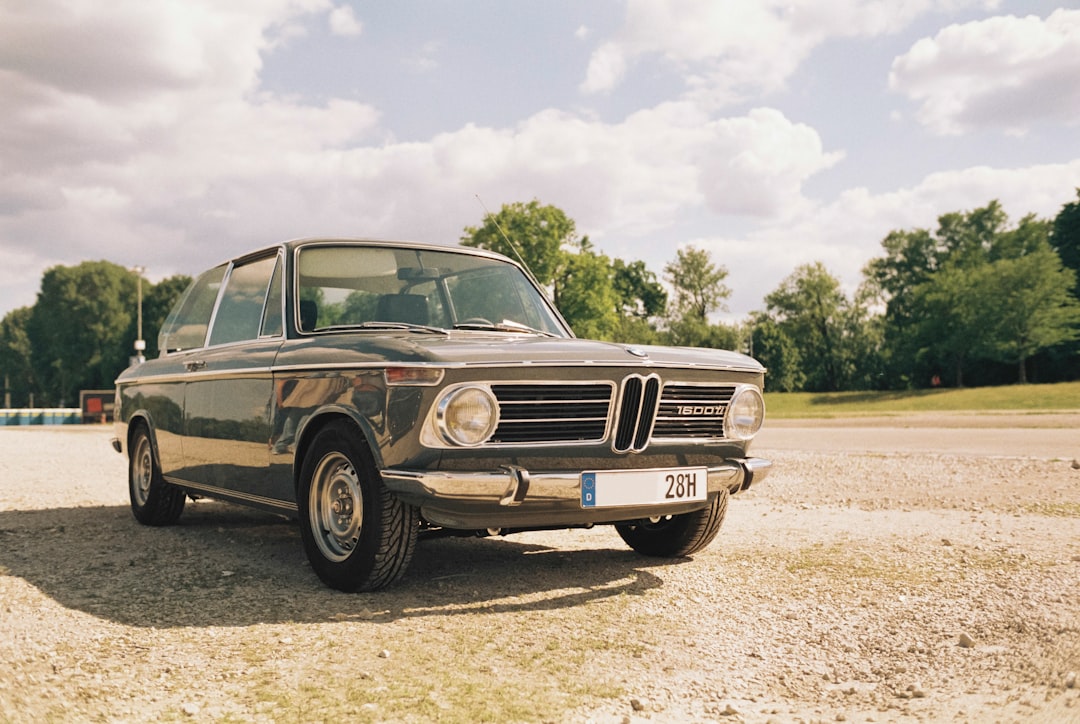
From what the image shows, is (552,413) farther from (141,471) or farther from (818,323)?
(818,323)

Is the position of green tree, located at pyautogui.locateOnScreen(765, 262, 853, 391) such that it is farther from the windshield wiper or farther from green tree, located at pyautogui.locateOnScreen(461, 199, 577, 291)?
the windshield wiper

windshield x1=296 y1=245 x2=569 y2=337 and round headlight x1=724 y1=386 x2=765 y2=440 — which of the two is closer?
round headlight x1=724 y1=386 x2=765 y2=440

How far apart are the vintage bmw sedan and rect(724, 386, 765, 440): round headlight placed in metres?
0.01

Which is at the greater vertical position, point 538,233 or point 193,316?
point 538,233

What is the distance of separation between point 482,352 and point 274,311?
1929 mm

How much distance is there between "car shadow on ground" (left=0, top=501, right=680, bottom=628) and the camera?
4.53 metres

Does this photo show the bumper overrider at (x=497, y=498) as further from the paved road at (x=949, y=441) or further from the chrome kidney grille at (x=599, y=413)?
Result: the paved road at (x=949, y=441)

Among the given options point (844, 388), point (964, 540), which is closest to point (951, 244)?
point (844, 388)

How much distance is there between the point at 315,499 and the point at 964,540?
14.6 feet

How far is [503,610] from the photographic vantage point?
15.1ft

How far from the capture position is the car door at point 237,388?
18.0 ft

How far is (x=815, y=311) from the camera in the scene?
78750 millimetres

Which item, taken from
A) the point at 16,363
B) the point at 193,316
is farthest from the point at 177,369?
the point at 16,363

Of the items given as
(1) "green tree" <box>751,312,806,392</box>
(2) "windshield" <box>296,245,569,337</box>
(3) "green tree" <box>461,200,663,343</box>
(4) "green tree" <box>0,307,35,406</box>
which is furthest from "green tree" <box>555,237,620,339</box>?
(4) "green tree" <box>0,307,35,406</box>
